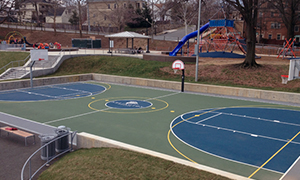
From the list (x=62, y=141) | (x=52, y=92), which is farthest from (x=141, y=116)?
(x=52, y=92)

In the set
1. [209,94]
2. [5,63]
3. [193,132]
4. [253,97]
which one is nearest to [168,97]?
[209,94]

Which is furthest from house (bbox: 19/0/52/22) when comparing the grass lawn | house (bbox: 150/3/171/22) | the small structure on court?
the grass lawn

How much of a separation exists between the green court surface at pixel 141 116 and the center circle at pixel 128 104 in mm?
366

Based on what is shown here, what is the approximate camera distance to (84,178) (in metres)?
7.58

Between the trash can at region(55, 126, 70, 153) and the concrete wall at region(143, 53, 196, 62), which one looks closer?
the trash can at region(55, 126, 70, 153)

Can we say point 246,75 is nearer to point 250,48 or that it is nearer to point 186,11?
point 250,48

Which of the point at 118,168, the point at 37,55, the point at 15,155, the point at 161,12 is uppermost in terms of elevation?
the point at 161,12

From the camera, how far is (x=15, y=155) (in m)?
10.0

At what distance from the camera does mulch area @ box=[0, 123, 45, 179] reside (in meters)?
8.71

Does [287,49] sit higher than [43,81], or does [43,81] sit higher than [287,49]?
[287,49]

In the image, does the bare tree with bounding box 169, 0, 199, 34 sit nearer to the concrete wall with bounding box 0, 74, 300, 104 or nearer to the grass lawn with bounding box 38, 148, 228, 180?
the concrete wall with bounding box 0, 74, 300, 104

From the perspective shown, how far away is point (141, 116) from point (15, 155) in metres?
7.01

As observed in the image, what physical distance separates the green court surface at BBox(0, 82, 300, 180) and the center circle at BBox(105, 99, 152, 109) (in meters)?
0.37

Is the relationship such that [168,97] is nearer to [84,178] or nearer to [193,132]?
[193,132]
